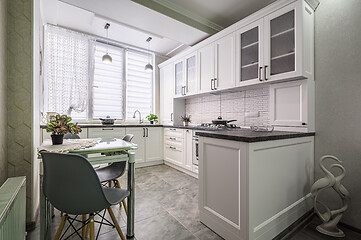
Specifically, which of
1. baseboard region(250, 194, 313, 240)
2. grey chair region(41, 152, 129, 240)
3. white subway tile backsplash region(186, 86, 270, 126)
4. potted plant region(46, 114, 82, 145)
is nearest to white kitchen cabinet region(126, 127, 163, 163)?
white subway tile backsplash region(186, 86, 270, 126)

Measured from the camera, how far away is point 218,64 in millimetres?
2865

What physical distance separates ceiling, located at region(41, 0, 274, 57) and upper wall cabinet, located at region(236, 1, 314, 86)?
2.38ft

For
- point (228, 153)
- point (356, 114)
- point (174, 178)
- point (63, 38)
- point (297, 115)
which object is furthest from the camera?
point (63, 38)

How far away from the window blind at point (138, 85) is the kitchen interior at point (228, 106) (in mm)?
867

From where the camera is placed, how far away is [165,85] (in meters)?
4.40

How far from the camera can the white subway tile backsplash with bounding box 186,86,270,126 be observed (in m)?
2.64

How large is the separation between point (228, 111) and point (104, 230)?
8.69 ft

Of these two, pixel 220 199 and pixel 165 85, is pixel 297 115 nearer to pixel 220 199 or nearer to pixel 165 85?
pixel 220 199

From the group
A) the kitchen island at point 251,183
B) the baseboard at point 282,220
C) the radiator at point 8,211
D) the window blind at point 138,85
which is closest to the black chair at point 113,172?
the radiator at point 8,211

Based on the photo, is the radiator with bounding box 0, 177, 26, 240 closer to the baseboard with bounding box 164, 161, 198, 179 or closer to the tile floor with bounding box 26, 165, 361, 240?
the tile floor with bounding box 26, 165, 361, 240

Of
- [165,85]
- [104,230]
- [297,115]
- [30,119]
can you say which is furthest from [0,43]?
[165,85]

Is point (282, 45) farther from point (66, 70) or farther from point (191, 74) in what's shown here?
point (66, 70)

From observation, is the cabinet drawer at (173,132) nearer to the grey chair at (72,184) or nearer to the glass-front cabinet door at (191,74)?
the glass-front cabinet door at (191,74)

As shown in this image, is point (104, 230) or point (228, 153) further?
point (104, 230)
